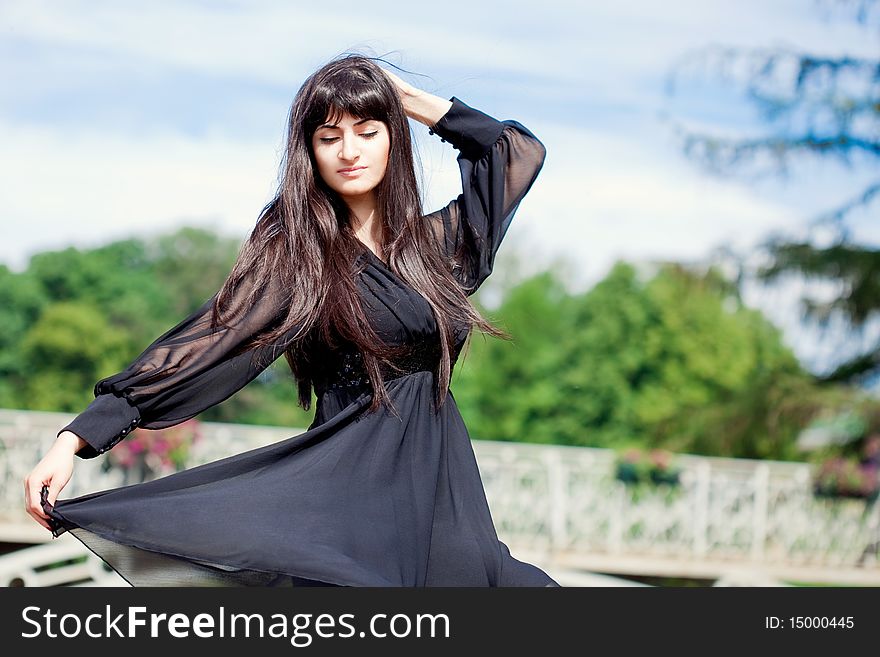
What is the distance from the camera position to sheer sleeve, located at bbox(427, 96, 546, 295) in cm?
250

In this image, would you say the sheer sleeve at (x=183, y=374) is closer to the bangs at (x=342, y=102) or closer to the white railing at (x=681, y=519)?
the bangs at (x=342, y=102)

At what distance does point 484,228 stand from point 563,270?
19.8 metres

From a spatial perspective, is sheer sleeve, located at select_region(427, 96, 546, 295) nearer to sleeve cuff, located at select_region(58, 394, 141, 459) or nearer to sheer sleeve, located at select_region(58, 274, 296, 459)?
sheer sleeve, located at select_region(58, 274, 296, 459)

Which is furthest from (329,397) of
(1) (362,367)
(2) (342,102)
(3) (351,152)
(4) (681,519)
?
(4) (681,519)

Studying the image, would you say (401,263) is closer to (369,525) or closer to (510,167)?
(510,167)

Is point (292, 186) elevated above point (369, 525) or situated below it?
above

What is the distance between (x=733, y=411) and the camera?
9.99m

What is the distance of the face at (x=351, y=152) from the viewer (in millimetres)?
2305

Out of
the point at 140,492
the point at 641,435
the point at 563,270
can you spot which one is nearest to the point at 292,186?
the point at 140,492

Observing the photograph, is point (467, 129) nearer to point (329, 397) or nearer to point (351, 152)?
point (351, 152)

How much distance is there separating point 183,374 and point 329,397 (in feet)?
1.11

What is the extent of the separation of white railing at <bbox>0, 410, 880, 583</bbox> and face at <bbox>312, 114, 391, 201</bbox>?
8.32m

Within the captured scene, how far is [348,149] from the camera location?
229 cm
